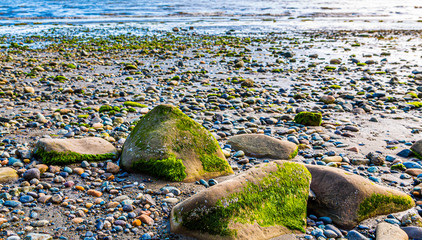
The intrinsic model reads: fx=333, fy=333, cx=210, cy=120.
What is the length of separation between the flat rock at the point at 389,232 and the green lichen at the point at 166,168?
2315 millimetres

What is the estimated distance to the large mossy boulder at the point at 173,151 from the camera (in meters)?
4.43

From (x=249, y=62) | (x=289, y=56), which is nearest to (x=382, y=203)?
(x=249, y=62)

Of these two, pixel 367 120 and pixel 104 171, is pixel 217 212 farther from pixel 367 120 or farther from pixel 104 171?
pixel 367 120

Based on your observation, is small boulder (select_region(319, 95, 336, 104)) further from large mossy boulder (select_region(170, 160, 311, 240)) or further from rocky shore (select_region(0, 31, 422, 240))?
large mossy boulder (select_region(170, 160, 311, 240))

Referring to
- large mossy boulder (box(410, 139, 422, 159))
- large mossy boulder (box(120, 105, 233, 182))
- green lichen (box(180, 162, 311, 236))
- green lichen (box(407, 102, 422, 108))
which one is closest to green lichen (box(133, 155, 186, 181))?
large mossy boulder (box(120, 105, 233, 182))

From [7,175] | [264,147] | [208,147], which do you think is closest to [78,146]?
[7,175]

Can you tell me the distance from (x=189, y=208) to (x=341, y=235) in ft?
5.16

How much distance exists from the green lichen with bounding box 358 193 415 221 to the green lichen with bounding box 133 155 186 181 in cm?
217

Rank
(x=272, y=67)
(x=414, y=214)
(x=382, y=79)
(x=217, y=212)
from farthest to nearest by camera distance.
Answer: (x=272, y=67), (x=382, y=79), (x=414, y=214), (x=217, y=212)

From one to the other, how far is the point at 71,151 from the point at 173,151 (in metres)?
1.51

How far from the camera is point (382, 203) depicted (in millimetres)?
3785

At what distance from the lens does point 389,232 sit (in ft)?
11.0

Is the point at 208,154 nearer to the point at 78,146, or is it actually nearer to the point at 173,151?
the point at 173,151

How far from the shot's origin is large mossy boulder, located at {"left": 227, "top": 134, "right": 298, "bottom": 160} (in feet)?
17.5
